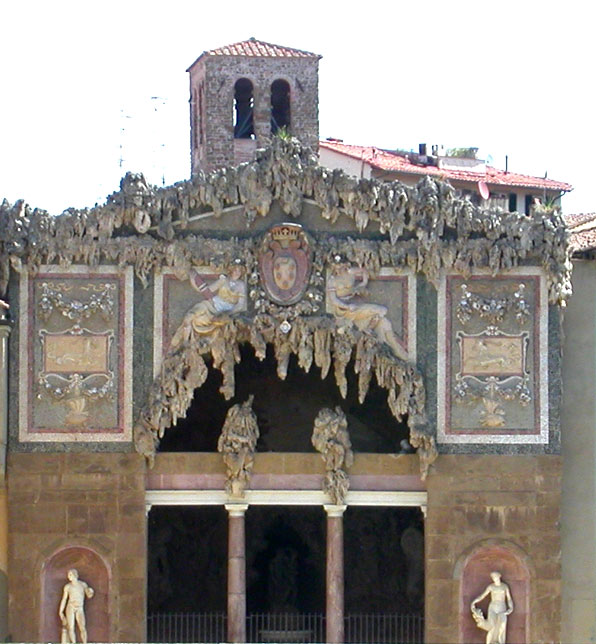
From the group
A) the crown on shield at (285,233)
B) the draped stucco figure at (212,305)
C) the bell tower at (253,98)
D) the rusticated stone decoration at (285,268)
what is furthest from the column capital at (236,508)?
the bell tower at (253,98)

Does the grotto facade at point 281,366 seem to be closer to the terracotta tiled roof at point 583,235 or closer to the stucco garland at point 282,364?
the stucco garland at point 282,364

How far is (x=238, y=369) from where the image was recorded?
4641 cm

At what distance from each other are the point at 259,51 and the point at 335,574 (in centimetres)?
1266

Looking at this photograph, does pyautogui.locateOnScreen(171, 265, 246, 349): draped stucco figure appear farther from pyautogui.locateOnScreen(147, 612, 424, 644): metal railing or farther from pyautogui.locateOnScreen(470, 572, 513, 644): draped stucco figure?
pyautogui.locateOnScreen(470, 572, 513, 644): draped stucco figure

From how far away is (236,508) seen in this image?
43.9 metres

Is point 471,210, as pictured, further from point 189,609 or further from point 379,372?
point 189,609

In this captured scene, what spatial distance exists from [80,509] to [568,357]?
846 centimetres

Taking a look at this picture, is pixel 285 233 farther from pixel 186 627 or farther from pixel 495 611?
pixel 186 627

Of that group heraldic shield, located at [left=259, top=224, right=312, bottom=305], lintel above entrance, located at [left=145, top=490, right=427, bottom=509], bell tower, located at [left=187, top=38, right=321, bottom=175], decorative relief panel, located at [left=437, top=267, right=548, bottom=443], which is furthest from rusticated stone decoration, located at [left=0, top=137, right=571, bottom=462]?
bell tower, located at [left=187, top=38, right=321, bottom=175]

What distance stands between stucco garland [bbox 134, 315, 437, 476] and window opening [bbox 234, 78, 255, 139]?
934 cm

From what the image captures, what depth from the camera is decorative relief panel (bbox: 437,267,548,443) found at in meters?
43.8

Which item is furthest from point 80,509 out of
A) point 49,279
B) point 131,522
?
point 49,279

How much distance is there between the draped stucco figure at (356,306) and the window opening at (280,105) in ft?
29.4

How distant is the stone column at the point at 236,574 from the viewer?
4384cm
